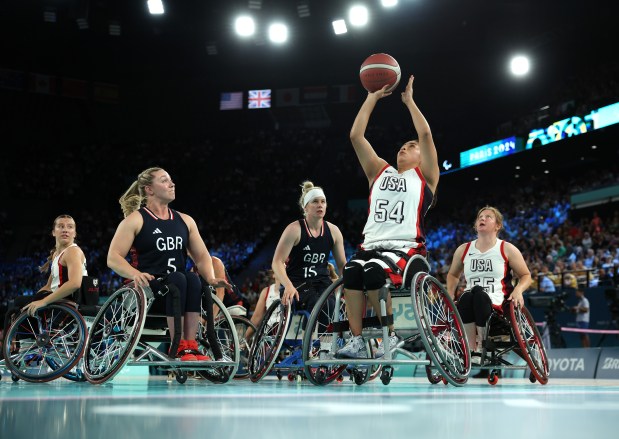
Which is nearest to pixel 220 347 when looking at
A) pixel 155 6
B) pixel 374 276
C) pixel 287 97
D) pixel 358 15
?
pixel 374 276

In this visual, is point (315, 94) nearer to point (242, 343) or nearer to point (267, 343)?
point (242, 343)

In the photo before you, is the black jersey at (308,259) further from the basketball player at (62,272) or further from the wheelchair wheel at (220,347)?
the basketball player at (62,272)

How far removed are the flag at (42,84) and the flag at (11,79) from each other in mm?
347

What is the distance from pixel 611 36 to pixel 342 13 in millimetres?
9174

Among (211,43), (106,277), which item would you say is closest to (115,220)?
(106,277)

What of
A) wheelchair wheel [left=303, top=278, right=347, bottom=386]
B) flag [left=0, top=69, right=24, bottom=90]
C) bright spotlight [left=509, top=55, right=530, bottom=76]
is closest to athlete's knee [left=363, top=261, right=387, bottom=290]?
wheelchair wheel [left=303, top=278, right=347, bottom=386]

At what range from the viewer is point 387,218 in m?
4.54

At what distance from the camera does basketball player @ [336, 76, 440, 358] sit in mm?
4273

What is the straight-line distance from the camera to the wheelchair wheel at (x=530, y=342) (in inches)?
221

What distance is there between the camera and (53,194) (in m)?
25.6

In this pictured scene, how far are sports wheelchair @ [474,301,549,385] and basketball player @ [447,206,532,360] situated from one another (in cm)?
9

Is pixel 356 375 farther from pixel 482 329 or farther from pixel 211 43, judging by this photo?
pixel 211 43

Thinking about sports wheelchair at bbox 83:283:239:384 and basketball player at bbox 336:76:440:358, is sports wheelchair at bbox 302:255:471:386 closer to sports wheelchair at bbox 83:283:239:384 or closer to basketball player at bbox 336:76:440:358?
basketball player at bbox 336:76:440:358

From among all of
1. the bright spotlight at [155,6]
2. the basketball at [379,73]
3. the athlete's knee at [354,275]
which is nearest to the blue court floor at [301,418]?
the athlete's knee at [354,275]
